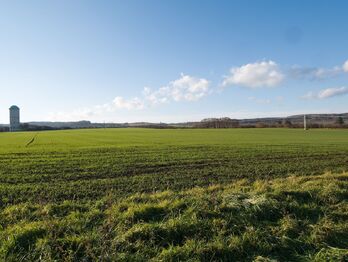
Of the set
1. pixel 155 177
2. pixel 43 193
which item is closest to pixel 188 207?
pixel 43 193

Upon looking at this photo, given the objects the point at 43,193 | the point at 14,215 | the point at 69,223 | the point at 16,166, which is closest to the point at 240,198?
the point at 69,223

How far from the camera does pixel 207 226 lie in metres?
7.03

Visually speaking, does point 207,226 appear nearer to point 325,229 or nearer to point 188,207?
point 188,207

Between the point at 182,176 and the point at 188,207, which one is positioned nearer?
the point at 188,207

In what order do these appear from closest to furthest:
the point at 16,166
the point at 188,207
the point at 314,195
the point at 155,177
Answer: the point at 188,207
the point at 314,195
the point at 155,177
the point at 16,166

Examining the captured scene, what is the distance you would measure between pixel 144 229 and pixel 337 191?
5.97 m

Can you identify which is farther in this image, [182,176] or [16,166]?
[16,166]

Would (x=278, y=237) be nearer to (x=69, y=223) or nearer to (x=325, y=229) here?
(x=325, y=229)

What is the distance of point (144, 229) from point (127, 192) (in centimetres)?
721

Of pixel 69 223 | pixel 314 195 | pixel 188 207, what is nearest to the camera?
pixel 69 223

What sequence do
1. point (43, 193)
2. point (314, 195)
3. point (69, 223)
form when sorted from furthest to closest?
point (43, 193) < point (314, 195) < point (69, 223)

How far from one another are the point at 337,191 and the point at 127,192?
289 inches

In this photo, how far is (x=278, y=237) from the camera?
670 centimetres

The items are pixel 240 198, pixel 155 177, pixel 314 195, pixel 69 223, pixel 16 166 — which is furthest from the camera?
pixel 16 166
